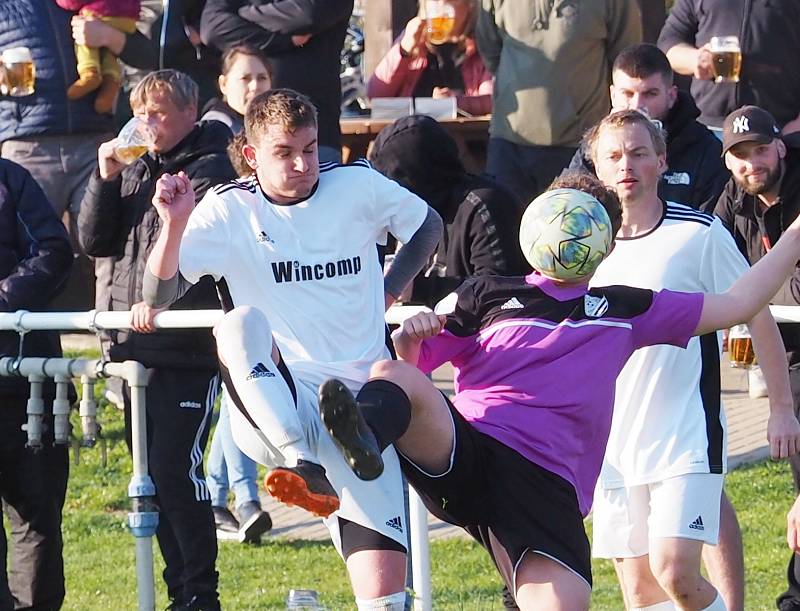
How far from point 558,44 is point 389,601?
14.4 feet

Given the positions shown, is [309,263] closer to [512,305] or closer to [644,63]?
[512,305]

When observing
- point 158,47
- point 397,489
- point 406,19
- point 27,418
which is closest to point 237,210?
point 397,489

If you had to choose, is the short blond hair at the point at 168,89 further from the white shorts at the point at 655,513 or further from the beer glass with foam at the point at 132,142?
the white shorts at the point at 655,513

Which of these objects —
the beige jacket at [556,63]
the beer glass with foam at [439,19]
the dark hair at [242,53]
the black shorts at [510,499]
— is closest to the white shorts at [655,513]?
the black shorts at [510,499]

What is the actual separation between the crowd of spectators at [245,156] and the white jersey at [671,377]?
1.03 ft

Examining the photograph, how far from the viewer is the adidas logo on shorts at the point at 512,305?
5.19 meters

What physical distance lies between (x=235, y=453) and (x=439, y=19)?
274 centimetres

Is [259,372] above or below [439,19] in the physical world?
below

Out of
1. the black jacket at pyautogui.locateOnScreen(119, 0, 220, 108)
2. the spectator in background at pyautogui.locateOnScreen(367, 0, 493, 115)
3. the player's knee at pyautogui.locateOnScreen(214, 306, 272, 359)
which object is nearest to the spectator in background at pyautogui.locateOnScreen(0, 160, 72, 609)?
the player's knee at pyautogui.locateOnScreen(214, 306, 272, 359)

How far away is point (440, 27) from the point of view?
388 inches

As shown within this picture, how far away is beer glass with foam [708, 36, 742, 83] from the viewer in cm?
824

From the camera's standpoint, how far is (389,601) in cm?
534

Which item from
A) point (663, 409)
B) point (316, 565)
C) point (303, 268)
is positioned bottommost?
point (316, 565)

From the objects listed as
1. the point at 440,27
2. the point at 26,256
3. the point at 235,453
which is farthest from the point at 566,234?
the point at 440,27
